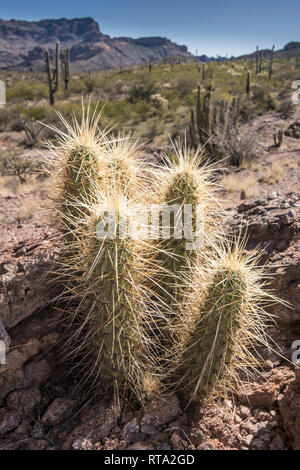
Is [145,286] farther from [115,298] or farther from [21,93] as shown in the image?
[21,93]

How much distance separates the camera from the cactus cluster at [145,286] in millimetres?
2334

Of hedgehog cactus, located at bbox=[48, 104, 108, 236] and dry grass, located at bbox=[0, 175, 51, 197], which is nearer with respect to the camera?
hedgehog cactus, located at bbox=[48, 104, 108, 236]

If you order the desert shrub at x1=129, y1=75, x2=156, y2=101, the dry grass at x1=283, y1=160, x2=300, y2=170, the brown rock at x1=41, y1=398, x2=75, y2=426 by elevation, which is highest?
the desert shrub at x1=129, y1=75, x2=156, y2=101

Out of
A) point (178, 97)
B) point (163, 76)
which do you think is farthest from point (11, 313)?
point (163, 76)

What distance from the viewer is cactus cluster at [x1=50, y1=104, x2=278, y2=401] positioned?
7.66 feet

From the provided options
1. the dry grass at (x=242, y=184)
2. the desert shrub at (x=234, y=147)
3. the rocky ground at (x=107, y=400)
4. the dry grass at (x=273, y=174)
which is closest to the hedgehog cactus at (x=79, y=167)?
the rocky ground at (x=107, y=400)

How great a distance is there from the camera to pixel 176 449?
7.75 feet

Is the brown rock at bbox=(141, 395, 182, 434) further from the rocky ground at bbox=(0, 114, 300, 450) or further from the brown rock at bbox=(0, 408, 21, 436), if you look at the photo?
the brown rock at bbox=(0, 408, 21, 436)

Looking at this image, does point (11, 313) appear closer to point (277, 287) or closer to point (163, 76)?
point (277, 287)

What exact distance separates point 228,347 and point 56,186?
204 cm

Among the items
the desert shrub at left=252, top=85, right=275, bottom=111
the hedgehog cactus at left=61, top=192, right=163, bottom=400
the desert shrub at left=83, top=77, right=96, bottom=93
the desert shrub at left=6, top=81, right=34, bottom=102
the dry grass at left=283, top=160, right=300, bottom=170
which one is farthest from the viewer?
the desert shrub at left=83, top=77, right=96, bottom=93

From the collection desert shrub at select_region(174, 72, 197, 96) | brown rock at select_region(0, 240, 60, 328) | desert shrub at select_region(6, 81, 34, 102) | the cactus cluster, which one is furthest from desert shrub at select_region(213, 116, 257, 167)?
desert shrub at select_region(6, 81, 34, 102)

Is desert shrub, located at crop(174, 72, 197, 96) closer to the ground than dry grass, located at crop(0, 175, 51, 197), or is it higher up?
higher up
